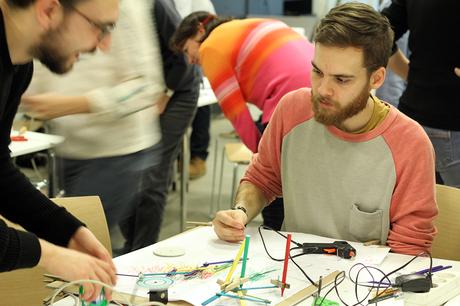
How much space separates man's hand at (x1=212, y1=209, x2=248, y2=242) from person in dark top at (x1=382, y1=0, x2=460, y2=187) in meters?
0.97

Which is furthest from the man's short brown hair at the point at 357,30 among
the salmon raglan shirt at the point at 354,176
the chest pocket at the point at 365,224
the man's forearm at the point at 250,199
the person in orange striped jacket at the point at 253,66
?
the person in orange striped jacket at the point at 253,66

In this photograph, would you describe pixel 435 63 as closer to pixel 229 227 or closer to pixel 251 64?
pixel 251 64

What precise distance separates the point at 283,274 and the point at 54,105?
42.6 inches

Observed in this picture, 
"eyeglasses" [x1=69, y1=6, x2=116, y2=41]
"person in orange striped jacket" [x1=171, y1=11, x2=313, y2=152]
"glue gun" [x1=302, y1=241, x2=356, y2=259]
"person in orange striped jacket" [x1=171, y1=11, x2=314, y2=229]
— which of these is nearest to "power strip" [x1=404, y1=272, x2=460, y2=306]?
"glue gun" [x1=302, y1=241, x2=356, y2=259]

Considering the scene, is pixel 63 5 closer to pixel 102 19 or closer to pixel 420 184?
pixel 102 19

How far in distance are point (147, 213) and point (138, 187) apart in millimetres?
630

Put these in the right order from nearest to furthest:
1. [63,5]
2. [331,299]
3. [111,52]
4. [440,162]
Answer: [63,5] → [331,299] → [111,52] → [440,162]

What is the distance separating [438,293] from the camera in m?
1.66

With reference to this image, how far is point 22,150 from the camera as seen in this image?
329 centimetres

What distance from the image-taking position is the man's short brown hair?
203 cm

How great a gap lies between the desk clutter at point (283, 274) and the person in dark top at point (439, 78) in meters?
0.75

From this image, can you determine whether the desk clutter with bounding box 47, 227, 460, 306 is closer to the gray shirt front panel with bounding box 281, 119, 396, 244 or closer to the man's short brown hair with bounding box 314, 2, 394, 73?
the gray shirt front panel with bounding box 281, 119, 396, 244

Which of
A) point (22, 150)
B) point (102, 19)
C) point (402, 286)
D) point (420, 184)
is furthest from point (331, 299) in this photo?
point (22, 150)

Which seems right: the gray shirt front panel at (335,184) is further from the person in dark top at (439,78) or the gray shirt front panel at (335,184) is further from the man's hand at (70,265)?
the man's hand at (70,265)
